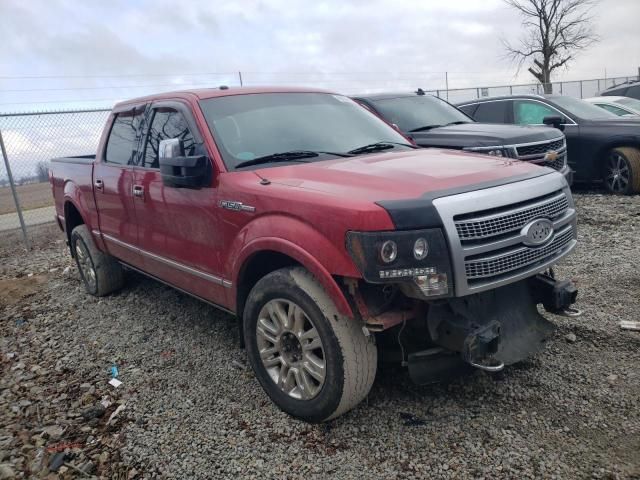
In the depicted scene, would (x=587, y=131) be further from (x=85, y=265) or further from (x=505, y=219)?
(x=85, y=265)

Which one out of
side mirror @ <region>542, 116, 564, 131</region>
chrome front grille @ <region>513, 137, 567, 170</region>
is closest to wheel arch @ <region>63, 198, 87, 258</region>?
chrome front grille @ <region>513, 137, 567, 170</region>

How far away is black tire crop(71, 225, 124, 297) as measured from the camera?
18.7 ft

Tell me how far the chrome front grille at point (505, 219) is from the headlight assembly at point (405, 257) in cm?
16

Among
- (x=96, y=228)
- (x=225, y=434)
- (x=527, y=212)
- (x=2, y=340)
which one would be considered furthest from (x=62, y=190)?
(x=527, y=212)

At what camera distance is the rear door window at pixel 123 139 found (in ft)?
15.5

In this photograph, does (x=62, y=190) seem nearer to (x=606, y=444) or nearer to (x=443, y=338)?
(x=443, y=338)

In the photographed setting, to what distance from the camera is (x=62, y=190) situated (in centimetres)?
617

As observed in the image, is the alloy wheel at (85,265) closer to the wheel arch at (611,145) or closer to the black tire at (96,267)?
the black tire at (96,267)

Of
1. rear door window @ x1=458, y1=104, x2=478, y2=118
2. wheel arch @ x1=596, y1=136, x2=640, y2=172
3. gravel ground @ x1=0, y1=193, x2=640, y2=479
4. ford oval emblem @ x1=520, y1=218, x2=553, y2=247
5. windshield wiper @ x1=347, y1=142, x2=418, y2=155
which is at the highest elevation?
rear door window @ x1=458, y1=104, x2=478, y2=118

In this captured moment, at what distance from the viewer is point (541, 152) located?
23.1ft

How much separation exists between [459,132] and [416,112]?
105cm

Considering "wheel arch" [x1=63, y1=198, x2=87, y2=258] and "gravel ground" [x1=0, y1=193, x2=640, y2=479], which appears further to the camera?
"wheel arch" [x1=63, y1=198, x2=87, y2=258]

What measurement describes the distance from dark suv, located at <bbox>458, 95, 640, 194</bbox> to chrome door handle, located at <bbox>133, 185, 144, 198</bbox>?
637cm

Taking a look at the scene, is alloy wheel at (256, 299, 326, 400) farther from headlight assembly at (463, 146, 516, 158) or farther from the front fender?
headlight assembly at (463, 146, 516, 158)
